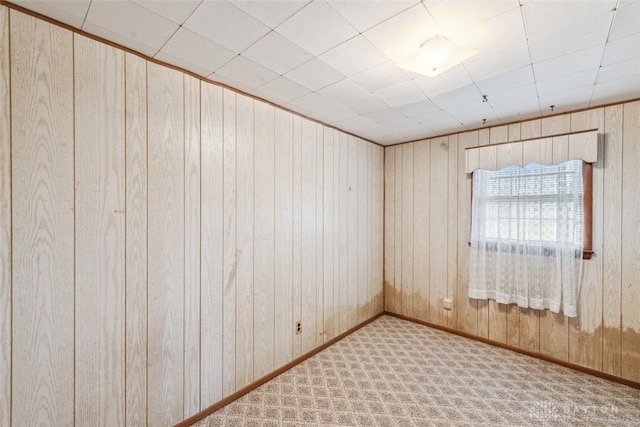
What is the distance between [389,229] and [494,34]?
9.05 feet

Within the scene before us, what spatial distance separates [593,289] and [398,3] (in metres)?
2.97

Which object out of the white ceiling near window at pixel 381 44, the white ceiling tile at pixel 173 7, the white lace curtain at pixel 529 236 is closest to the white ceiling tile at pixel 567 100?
the white ceiling near window at pixel 381 44

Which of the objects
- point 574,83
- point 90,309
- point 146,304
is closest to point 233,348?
point 146,304

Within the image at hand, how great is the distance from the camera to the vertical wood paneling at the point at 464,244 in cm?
325

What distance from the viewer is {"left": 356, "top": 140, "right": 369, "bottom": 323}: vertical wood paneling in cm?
358

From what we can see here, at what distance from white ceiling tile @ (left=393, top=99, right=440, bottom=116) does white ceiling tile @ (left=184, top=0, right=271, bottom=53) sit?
1.51m

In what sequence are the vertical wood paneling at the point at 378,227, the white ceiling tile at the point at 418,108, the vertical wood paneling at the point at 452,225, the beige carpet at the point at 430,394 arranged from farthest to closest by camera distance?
the vertical wood paneling at the point at 378,227 → the vertical wood paneling at the point at 452,225 → the white ceiling tile at the point at 418,108 → the beige carpet at the point at 430,394

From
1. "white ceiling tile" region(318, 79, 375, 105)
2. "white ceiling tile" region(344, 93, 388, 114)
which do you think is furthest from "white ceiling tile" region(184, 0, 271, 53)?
"white ceiling tile" region(344, 93, 388, 114)

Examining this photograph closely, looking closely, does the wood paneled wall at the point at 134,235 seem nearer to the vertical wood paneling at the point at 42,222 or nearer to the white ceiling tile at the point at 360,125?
the vertical wood paneling at the point at 42,222

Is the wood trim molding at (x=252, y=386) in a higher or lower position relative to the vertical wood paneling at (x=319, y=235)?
lower

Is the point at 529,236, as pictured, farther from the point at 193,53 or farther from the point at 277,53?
the point at 193,53

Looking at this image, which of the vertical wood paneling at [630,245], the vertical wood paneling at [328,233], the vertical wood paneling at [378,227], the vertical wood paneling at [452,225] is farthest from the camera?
the vertical wood paneling at [378,227]

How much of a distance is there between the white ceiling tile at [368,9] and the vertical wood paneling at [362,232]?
220cm

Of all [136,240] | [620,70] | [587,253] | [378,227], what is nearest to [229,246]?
[136,240]
